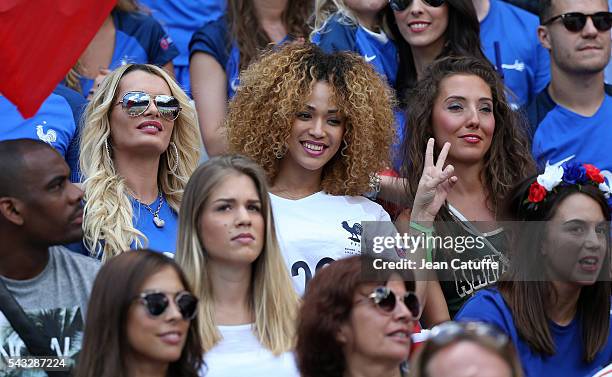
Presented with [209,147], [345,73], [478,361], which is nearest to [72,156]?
[209,147]

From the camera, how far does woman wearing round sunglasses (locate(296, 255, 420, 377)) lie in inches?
178

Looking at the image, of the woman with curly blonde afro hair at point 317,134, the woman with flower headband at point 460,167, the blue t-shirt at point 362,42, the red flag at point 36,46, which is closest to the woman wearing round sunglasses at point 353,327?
the woman with flower headband at point 460,167

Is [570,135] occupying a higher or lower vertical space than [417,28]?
lower

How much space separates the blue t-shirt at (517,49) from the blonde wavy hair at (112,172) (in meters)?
1.94

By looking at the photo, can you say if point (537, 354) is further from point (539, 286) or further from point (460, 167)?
point (460, 167)

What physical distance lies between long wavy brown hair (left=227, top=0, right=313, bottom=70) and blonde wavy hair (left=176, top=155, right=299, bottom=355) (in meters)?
1.75

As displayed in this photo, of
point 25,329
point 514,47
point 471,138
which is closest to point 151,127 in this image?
point 25,329

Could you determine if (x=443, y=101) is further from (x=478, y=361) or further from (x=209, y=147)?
(x=478, y=361)

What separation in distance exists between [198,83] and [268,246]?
1990 mm

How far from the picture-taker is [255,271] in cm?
509

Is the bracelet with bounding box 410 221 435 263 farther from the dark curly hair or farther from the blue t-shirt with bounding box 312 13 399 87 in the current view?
the blue t-shirt with bounding box 312 13 399 87

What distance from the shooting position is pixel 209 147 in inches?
266

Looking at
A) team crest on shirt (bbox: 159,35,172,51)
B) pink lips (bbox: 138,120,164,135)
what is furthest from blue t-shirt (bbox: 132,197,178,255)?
team crest on shirt (bbox: 159,35,172,51)

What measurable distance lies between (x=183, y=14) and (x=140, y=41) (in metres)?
0.69
